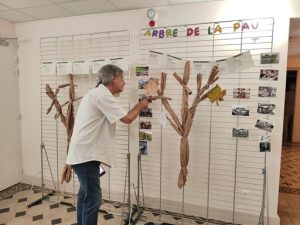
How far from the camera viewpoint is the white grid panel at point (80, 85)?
282cm

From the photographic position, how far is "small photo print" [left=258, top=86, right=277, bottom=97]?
2235 mm

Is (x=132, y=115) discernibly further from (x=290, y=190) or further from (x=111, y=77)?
(x=290, y=190)

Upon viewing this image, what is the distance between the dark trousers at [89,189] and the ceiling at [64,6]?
1.65 meters

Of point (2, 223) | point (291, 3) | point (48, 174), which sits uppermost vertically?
point (291, 3)

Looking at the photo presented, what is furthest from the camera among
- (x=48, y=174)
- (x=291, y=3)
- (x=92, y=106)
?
(x=48, y=174)

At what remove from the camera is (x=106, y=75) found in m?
2.01

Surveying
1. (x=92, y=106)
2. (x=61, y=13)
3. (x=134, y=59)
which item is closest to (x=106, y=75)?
(x=92, y=106)

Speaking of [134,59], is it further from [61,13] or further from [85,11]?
[61,13]

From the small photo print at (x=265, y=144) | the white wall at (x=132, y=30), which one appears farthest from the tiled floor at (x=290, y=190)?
the small photo print at (x=265, y=144)

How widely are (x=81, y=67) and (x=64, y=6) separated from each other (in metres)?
0.67

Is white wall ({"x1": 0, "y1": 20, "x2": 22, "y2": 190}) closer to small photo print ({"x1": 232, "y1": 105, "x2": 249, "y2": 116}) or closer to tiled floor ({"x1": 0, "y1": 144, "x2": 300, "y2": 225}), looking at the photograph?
tiled floor ({"x1": 0, "y1": 144, "x2": 300, "y2": 225})

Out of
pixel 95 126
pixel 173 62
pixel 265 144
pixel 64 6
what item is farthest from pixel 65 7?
pixel 265 144

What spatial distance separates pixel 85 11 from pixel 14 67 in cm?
137

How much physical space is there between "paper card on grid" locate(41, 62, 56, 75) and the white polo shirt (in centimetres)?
122
